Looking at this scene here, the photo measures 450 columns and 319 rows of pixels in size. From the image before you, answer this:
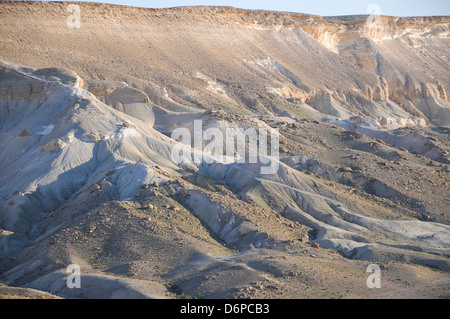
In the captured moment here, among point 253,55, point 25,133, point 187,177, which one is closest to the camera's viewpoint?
point 187,177

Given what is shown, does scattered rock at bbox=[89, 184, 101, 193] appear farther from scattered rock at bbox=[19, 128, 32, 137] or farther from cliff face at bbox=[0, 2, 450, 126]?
cliff face at bbox=[0, 2, 450, 126]

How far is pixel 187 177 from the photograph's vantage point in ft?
115

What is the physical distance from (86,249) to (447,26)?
83692 millimetres

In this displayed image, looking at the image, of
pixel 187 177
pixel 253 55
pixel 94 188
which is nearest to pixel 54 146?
pixel 94 188

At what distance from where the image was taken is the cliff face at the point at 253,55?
5441 cm

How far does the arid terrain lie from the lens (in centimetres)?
2519

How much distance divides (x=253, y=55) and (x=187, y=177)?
3836 cm

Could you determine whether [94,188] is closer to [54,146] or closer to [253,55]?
[54,146]

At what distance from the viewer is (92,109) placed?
39188 mm

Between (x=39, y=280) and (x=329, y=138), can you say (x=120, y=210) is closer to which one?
(x=39, y=280)

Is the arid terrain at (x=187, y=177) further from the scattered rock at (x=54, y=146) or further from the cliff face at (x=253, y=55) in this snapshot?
the cliff face at (x=253, y=55)

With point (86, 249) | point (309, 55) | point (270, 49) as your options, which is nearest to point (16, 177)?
point (86, 249)

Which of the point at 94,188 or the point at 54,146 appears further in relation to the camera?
the point at 54,146
